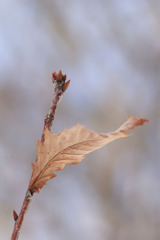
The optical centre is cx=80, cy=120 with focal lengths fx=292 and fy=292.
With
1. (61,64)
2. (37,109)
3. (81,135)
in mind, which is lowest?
(81,135)

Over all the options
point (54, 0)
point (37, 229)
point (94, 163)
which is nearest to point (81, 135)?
point (37, 229)

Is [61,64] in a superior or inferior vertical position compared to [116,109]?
Result: superior

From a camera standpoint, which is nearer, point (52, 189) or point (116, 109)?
point (52, 189)

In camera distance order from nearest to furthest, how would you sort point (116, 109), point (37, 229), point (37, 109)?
point (37, 229), point (37, 109), point (116, 109)

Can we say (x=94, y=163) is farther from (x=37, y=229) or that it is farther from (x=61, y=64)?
(x=61, y=64)

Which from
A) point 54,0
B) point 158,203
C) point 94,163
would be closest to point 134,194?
point 158,203

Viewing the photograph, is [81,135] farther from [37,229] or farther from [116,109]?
[116,109]

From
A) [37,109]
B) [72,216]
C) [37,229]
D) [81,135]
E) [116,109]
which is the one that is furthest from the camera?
[116,109]
